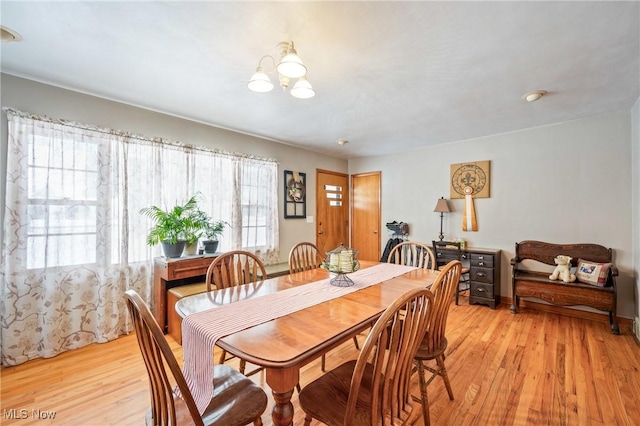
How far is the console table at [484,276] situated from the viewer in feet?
12.1

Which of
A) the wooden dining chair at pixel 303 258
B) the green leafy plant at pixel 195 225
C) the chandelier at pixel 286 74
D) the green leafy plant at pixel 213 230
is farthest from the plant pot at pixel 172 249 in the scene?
the chandelier at pixel 286 74

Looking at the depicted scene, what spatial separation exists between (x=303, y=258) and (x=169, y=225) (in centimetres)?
151

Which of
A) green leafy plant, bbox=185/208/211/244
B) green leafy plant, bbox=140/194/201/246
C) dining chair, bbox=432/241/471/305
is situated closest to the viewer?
green leafy plant, bbox=140/194/201/246

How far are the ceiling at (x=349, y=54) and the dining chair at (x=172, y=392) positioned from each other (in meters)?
1.63

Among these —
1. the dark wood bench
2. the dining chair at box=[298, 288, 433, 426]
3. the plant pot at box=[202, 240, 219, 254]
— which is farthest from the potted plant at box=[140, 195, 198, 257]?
the dark wood bench

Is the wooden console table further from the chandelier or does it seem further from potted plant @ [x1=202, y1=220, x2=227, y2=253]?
the chandelier

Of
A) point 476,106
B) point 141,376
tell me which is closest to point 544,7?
point 476,106

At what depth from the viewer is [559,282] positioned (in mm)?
3186

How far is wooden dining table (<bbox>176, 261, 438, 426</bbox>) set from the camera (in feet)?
3.31

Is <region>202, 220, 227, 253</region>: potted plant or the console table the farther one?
the console table

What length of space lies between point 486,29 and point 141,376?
3499mm

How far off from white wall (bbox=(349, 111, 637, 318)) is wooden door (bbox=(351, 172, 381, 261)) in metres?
0.79

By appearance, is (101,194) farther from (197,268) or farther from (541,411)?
(541,411)

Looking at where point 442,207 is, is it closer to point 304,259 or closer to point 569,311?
point 569,311
